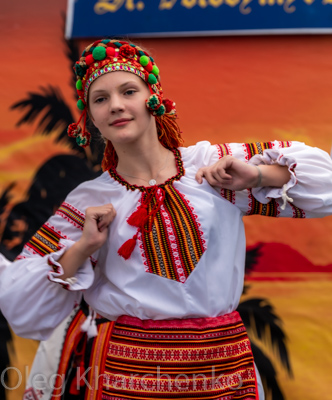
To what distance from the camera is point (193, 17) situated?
2205 mm

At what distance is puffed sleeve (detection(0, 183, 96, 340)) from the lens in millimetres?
1437

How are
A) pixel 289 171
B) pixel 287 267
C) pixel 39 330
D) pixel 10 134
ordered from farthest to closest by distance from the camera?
1. pixel 10 134
2. pixel 287 267
3. pixel 39 330
4. pixel 289 171

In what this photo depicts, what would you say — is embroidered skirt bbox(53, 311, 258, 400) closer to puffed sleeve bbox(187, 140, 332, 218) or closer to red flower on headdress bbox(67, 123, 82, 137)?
puffed sleeve bbox(187, 140, 332, 218)

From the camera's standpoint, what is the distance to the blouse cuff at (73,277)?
4.57 ft

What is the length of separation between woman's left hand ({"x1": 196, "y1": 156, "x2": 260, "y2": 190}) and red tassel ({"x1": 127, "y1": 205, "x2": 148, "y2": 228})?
0.68 ft

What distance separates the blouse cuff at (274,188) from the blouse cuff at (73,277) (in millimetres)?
522

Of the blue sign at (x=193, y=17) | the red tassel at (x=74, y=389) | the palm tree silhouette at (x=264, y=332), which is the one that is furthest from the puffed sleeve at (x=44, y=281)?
the blue sign at (x=193, y=17)

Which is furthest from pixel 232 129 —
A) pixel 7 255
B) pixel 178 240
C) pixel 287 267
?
pixel 7 255

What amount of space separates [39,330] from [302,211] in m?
0.84

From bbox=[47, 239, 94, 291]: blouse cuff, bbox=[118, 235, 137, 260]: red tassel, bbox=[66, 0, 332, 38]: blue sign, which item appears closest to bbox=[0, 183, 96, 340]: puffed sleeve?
bbox=[47, 239, 94, 291]: blouse cuff

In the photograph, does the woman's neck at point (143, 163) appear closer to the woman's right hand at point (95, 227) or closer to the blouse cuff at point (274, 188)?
the woman's right hand at point (95, 227)

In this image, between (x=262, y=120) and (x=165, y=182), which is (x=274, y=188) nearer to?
(x=165, y=182)

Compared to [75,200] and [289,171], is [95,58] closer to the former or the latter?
[75,200]

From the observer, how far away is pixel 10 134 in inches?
91.8
